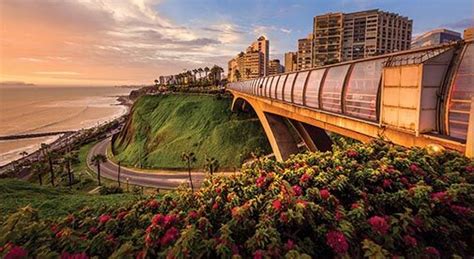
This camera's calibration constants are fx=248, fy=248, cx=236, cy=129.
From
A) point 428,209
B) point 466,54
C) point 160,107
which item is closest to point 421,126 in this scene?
point 466,54

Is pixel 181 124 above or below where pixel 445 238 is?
below

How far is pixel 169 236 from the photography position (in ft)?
15.6

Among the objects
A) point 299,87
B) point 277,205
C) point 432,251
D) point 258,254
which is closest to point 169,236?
point 258,254

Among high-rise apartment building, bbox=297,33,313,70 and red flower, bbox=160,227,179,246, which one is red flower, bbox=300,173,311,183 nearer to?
red flower, bbox=160,227,179,246

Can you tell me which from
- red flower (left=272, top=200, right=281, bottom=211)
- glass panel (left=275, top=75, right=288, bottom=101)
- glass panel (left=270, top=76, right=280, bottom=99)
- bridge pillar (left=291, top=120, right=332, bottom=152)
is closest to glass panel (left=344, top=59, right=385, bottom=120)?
red flower (left=272, top=200, right=281, bottom=211)

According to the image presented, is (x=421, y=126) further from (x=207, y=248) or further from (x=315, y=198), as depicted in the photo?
(x=207, y=248)

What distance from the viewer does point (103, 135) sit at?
92312 mm

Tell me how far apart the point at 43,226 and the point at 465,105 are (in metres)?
11.1

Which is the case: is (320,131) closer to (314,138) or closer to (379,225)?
(314,138)

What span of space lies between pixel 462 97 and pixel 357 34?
129252 millimetres

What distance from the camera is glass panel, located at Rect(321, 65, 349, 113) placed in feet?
38.8

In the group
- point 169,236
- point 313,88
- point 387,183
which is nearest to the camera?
point 169,236

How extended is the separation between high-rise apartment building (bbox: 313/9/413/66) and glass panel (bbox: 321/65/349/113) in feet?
362

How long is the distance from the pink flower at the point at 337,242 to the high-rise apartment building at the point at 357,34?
120446mm
